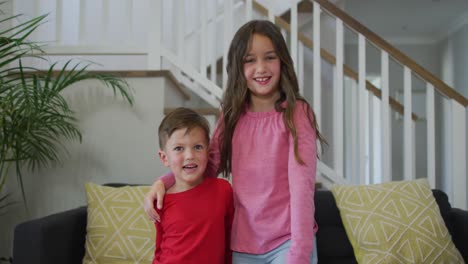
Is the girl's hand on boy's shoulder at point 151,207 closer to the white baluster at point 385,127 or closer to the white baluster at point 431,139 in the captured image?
the white baluster at point 385,127

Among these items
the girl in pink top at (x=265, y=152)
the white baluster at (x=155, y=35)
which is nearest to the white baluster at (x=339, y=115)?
the white baluster at (x=155, y=35)

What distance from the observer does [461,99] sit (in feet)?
7.39

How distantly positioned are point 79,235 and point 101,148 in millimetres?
631

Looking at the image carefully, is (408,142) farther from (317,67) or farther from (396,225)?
(396,225)

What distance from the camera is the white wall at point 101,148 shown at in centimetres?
215

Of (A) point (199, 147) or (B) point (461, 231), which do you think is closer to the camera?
(A) point (199, 147)

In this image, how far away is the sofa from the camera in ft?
4.20

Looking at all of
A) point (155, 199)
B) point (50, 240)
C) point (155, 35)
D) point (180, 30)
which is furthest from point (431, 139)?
point (50, 240)

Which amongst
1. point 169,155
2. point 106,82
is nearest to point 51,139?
point 106,82

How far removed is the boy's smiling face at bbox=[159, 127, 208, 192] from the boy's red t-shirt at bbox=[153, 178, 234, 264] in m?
0.05

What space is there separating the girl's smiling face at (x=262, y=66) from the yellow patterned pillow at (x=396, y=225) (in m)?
0.84

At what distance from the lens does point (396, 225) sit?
1646mm

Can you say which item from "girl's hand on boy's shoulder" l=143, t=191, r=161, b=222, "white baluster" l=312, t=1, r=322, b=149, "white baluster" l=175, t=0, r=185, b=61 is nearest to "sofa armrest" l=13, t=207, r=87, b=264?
"girl's hand on boy's shoulder" l=143, t=191, r=161, b=222

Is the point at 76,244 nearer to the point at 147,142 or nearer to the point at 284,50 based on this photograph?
the point at 147,142
